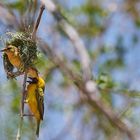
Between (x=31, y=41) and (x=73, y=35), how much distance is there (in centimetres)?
51

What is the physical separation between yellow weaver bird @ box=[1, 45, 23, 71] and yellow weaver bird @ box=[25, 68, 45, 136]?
0.07 metres

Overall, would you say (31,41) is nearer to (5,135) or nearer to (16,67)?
(16,67)

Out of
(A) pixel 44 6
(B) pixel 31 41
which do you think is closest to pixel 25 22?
(B) pixel 31 41

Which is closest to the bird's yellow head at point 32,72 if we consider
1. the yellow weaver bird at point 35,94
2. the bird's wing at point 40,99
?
the yellow weaver bird at point 35,94

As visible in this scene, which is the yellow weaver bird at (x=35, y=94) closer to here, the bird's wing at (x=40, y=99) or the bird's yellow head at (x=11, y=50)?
the bird's wing at (x=40, y=99)

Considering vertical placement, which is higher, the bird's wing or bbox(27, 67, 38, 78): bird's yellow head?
bbox(27, 67, 38, 78): bird's yellow head

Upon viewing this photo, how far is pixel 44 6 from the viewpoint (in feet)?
7.97

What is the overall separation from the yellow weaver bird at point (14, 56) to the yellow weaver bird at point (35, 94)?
2.6 inches

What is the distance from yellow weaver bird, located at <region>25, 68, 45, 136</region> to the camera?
8.43 feet

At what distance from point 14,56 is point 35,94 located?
0.70ft

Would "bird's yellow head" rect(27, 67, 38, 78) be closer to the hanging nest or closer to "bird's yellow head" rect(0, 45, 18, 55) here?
the hanging nest

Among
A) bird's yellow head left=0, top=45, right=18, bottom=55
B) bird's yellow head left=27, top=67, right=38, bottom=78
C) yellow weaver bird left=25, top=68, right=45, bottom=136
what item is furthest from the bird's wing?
bird's yellow head left=0, top=45, right=18, bottom=55

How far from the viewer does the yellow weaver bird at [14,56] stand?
8.53 feet

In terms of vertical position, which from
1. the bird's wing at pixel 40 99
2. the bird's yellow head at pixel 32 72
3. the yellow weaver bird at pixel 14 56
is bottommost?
the bird's wing at pixel 40 99
